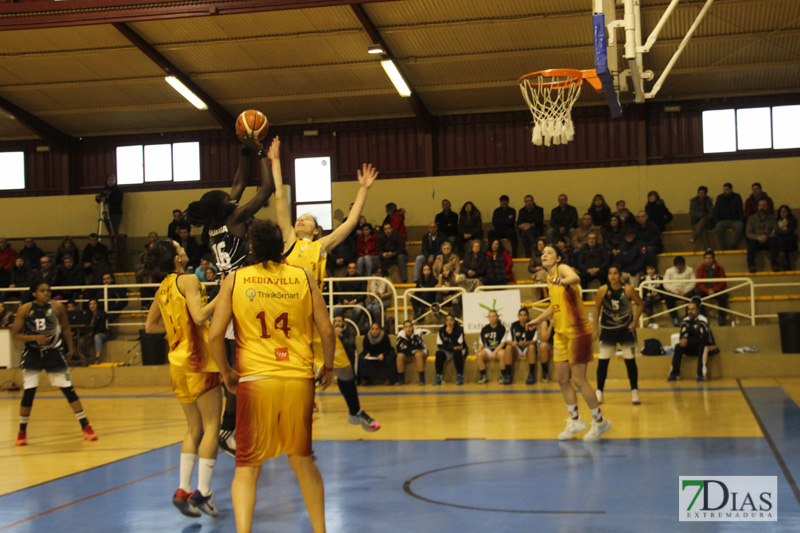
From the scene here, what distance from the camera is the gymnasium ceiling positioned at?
1558 cm

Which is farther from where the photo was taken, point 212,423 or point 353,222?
point 353,222

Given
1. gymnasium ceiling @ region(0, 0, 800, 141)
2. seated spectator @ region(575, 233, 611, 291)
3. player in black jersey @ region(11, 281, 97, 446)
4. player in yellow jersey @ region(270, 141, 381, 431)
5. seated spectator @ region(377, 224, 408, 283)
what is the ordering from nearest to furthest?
player in yellow jersey @ region(270, 141, 381, 431), player in black jersey @ region(11, 281, 97, 446), gymnasium ceiling @ region(0, 0, 800, 141), seated spectator @ region(575, 233, 611, 291), seated spectator @ region(377, 224, 408, 283)

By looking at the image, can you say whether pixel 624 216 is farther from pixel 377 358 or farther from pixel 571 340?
pixel 571 340

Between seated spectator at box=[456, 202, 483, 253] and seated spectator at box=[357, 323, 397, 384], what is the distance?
16.9 ft

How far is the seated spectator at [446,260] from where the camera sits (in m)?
A: 16.3

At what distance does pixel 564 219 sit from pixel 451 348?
5.50 m

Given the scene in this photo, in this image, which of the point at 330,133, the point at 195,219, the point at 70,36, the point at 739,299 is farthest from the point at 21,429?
the point at 330,133

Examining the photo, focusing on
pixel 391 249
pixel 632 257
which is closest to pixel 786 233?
pixel 632 257

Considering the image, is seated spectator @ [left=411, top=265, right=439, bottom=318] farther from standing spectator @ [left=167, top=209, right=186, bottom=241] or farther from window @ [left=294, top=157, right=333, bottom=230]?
standing spectator @ [left=167, top=209, right=186, bottom=241]

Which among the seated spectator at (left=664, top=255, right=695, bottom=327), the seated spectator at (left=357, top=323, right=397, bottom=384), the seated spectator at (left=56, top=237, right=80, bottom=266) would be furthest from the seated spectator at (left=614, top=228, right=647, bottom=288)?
the seated spectator at (left=56, top=237, right=80, bottom=266)

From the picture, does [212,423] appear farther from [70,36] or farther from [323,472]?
[70,36]

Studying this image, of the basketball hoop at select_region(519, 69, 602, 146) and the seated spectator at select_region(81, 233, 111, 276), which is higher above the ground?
the basketball hoop at select_region(519, 69, 602, 146)

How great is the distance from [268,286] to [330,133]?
710 inches

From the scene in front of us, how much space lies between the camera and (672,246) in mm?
18453
